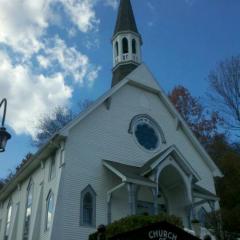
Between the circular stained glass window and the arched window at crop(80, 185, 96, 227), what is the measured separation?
14.2 ft

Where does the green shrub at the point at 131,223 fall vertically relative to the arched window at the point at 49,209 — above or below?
below

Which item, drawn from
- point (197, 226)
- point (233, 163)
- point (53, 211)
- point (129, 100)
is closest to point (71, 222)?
point (53, 211)

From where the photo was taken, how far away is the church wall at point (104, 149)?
57.5 feet

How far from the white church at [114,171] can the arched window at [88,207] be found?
0.14ft

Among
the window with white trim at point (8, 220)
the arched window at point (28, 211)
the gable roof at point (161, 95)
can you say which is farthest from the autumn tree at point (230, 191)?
the window with white trim at point (8, 220)

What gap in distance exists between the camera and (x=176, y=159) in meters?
19.5

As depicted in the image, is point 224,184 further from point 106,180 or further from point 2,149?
point 2,149

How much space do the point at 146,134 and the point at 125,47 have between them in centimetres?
812

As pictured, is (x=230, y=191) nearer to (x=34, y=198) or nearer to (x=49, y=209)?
(x=49, y=209)

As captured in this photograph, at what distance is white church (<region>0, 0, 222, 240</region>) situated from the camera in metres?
17.8

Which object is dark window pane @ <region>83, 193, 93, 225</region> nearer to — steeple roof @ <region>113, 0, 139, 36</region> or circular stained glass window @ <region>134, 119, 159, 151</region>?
circular stained glass window @ <region>134, 119, 159, 151</region>

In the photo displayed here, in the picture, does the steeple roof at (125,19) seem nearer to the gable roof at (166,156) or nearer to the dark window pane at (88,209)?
the gable roof at (166,156)

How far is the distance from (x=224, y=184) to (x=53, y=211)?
1183 centimetres

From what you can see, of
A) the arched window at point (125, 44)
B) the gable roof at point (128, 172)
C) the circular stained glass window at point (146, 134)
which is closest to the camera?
the gable roof at point (128, 172)
